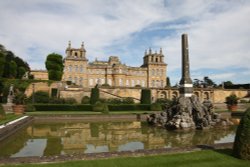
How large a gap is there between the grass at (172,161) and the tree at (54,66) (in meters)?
43.6

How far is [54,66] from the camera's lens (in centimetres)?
4838

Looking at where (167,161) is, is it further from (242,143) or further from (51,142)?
(51,142)

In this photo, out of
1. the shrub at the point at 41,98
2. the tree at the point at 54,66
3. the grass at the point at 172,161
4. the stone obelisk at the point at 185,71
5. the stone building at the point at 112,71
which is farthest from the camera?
the stone building at the point at 112,71

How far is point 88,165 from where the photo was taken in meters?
5.22

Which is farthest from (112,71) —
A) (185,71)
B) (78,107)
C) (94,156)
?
(94,156)

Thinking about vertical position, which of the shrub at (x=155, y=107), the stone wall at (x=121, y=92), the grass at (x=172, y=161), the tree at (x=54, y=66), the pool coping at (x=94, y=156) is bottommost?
the grass at (x=172, y=161)

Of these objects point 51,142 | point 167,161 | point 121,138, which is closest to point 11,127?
point 51,142

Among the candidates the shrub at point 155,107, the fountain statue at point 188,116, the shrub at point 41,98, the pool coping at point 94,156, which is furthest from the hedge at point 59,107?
the pool coping at point 94,156

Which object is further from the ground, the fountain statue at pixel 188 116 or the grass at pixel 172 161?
the fountain statue at pixel 188 116

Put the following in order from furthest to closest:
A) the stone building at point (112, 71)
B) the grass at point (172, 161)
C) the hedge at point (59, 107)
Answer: the stone building at point (112, 71)
the hedge at point (59, 107)
the grass at point (172, 161)

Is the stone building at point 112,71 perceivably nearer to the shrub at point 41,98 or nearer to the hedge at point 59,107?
the shrub at point 41,98

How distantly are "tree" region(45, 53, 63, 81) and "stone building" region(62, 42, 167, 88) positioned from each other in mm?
5641

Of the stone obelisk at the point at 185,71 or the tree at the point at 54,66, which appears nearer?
the stone obelisk at the point at 185,71

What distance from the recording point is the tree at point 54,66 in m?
47.7
